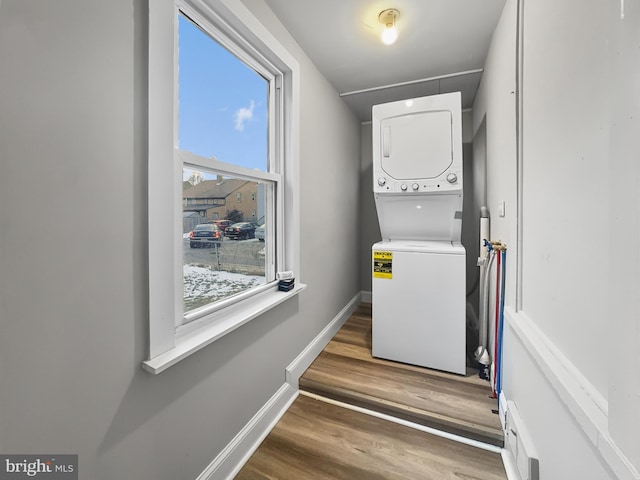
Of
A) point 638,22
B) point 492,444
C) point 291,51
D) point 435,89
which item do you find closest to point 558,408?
point 492,444

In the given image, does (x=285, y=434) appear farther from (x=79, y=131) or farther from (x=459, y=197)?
(x=459, y=197)

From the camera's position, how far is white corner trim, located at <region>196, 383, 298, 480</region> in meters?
1.19

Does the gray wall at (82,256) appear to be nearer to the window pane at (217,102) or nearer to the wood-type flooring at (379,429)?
the window pane at (217,102)

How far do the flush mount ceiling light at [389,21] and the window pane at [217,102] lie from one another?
2.61ft

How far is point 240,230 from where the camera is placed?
4.82 ft

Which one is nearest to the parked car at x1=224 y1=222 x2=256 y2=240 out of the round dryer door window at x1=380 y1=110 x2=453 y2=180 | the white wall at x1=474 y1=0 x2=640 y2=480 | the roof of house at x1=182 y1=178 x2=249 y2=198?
the roof of house at x1=182 y1=178 x2=249 y2=198

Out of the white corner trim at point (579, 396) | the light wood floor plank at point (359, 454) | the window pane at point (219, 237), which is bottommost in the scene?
the light wood floor plank at point (359, 454)

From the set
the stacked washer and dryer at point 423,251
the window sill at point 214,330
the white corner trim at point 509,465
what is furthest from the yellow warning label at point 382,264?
the white corner trim at point 509,465

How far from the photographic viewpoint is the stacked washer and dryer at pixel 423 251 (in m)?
1.92

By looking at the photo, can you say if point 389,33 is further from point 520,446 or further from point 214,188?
point 520,446

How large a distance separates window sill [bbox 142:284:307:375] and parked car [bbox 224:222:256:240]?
1.18ft

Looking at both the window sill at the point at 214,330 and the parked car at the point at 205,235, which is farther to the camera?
the parked car at the point at 205,235

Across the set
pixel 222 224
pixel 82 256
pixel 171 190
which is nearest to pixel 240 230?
pixel 222 224

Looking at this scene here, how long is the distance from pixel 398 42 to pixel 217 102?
1345mm
